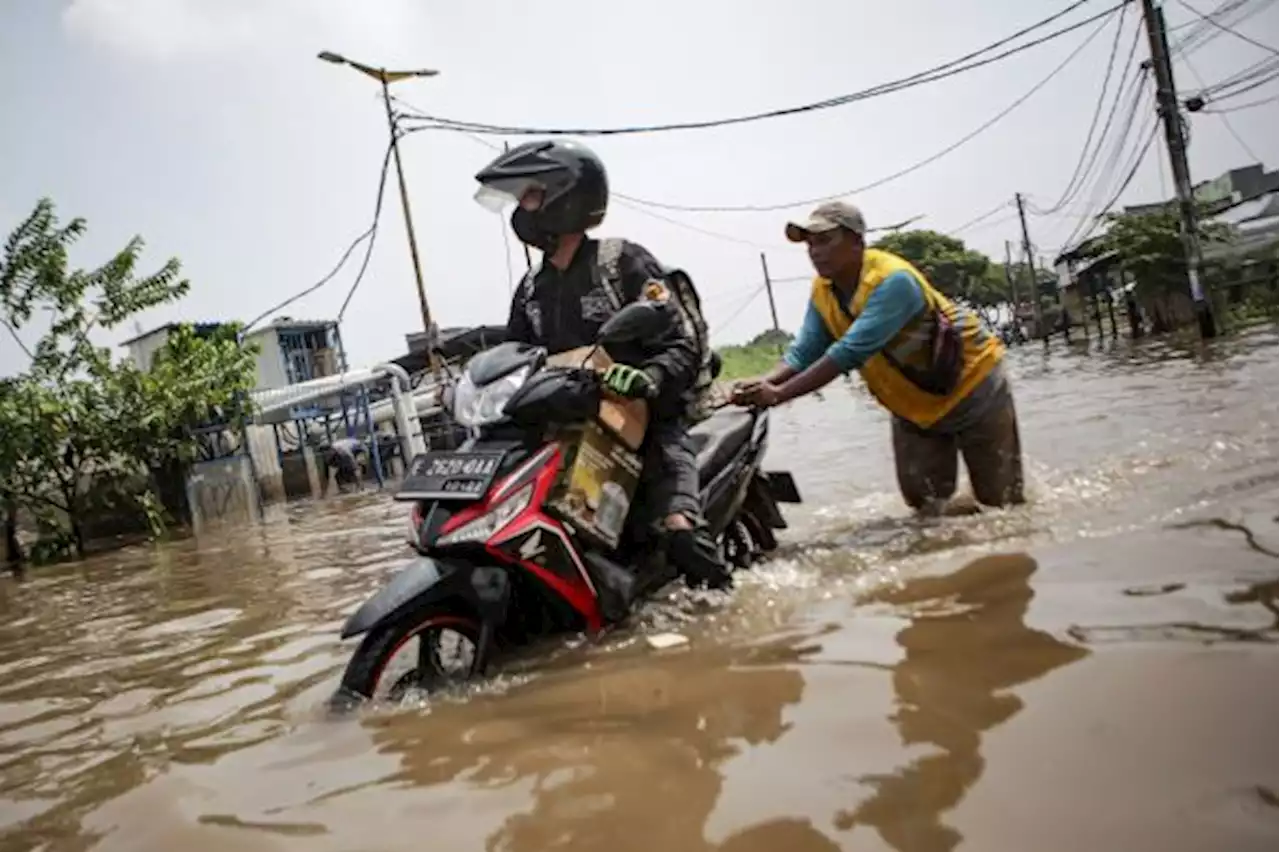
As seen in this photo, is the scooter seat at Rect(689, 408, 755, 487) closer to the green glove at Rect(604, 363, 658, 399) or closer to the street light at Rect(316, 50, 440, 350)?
the green glove at Rect(604, 363, 658, 399)

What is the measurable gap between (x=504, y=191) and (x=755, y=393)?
1391mm

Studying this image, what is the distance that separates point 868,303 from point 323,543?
6578 mm

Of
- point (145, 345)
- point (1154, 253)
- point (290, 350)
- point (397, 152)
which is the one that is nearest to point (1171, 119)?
point (1154, 253)

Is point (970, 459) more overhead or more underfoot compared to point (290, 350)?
more underfoot

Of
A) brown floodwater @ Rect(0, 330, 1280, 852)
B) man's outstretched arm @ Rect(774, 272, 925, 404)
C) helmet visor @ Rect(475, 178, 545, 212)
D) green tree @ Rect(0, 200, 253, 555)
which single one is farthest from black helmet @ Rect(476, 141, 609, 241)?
green tree @ Rect(0, 200, 253, 555)

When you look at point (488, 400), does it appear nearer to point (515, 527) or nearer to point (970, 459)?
point (515, 527)

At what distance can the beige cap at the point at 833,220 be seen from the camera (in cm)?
414

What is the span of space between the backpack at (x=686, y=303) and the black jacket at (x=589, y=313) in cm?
2

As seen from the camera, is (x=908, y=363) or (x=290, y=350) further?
(x=290, y=350)

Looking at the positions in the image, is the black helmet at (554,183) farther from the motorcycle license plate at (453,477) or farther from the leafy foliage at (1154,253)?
the leafy foliage at (1154,253)

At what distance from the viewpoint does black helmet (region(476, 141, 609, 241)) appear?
3.61 meters

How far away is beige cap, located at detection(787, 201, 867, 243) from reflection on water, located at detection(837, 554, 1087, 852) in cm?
151

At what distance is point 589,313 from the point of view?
373 centimetres

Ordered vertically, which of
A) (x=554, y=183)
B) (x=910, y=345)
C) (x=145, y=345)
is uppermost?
(x=145, y=345)
